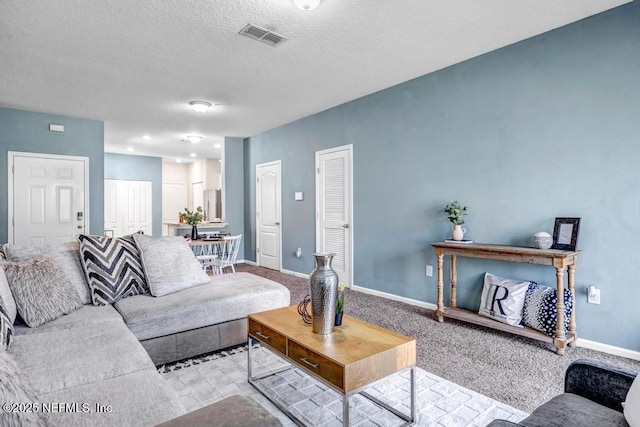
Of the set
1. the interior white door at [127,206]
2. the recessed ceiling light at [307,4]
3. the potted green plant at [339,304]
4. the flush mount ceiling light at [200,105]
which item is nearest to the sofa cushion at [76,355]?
the potted green plant at [339,304]

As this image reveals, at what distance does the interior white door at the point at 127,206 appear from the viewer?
29.5 ft

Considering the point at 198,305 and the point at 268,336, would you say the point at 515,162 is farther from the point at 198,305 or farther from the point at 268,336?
the point at 198,305

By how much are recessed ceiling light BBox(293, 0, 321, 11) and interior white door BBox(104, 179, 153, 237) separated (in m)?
8.06

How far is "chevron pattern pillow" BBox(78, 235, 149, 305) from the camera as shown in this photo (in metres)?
2.51

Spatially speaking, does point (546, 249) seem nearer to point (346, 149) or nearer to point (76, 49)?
point (346, 149)

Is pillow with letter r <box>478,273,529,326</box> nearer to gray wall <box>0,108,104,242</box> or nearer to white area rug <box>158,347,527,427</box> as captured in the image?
white area rug <box>158,347,527,427</box>

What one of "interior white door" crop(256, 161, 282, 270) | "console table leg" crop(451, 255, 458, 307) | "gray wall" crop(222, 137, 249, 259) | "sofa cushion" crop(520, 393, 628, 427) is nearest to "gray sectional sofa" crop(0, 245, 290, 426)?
"sofa cushion" crop(520, 393, 628, 427)

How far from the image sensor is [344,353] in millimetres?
1616


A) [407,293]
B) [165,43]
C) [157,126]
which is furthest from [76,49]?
[407,293]

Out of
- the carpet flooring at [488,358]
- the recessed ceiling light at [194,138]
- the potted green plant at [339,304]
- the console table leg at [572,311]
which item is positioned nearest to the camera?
the potted green plant at [339,304]

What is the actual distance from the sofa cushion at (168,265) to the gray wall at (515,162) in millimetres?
2387

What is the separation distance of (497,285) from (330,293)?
2.06m

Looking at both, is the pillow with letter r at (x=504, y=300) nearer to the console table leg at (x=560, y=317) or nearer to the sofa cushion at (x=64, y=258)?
the console table leg at (x=560, y=317)

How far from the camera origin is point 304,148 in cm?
573
